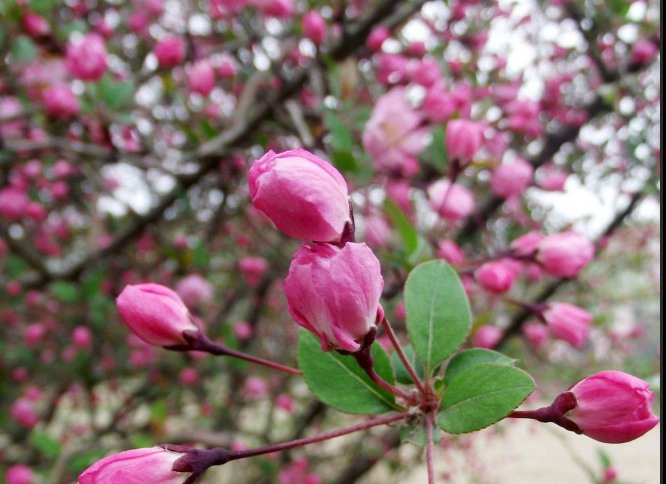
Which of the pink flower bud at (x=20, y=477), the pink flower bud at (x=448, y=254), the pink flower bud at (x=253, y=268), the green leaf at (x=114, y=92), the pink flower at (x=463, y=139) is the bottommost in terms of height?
the pink flower bud at (x=253, y=268)

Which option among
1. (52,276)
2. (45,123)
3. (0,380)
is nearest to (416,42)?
(45,123)

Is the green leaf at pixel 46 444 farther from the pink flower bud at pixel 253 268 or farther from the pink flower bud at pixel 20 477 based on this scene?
the pink flower bud at pixel 253 268

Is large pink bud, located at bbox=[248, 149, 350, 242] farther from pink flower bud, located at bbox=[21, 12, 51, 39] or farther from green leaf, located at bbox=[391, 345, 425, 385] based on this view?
pink flower bud, located at bbox=[21, 12, 51, 39]

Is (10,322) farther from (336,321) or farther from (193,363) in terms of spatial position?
(336,321)

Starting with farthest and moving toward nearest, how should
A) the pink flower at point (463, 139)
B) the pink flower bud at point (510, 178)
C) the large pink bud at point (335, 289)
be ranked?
1. the pink flower bud at point (510, 178)
2. the pink flower at point (463, 139)
3. the large pink bud at point (335, 289)

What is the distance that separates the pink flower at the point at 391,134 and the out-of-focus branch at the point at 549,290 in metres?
0.51

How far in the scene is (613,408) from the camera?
19.0 inches

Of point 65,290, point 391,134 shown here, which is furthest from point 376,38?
point 65,290

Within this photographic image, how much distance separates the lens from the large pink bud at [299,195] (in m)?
0.44

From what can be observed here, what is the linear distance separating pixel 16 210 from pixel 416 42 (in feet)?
5.53

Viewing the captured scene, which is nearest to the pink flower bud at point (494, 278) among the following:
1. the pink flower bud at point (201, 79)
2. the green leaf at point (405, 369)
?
the green leaf at point (405, 369)

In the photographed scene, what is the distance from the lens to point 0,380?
8.32 ft

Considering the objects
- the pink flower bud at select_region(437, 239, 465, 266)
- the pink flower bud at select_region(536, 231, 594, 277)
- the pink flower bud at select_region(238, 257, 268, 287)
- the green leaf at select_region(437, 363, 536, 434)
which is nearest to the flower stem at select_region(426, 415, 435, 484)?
the green leaf at select_region(437, 363, 536, 434)

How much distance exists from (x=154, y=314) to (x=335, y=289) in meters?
0.27
